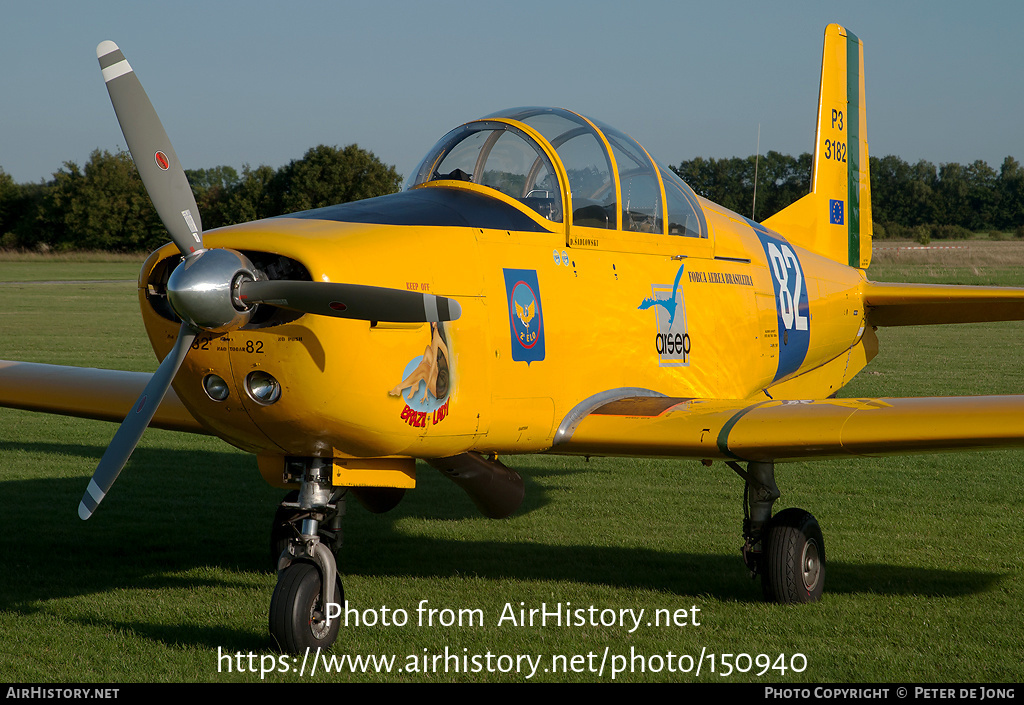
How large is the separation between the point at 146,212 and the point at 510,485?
6791 centimetres

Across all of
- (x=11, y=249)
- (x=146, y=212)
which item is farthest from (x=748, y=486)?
(x=11, y=249)

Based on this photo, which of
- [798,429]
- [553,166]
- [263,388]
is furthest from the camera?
[553,166]

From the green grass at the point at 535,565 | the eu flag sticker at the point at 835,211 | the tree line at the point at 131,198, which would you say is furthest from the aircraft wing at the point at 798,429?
the tree line at the point at 131,198

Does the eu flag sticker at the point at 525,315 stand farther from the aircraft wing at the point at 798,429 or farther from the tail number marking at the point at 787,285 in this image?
the tail number marking at the point at 787,285

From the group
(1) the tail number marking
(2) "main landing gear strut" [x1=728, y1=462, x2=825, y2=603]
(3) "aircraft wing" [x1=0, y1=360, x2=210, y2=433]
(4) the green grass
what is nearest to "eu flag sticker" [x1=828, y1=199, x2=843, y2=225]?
(1) the tail number marking

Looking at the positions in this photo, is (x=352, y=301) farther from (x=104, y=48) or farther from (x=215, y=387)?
(x=104, y=48)

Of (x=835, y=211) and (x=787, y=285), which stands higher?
(x=835, y=211)

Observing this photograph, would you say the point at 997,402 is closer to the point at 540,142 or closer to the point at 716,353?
the point at 716,353

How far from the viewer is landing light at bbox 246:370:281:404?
4.25 metres

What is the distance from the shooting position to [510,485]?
6.05 m

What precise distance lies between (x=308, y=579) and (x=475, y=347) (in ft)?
4.73

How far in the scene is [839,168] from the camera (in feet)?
34.1

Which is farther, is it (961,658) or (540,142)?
(540,142)

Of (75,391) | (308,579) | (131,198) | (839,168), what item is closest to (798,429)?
(308,579)
